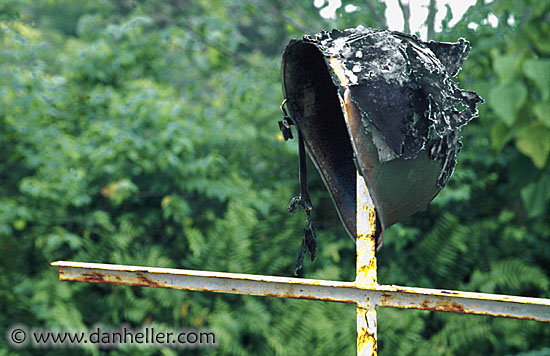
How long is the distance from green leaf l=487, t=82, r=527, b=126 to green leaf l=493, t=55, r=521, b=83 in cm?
4

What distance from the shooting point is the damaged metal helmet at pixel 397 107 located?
84cm

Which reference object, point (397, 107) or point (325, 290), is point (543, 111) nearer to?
point (397, 107)

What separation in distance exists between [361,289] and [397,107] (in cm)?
32

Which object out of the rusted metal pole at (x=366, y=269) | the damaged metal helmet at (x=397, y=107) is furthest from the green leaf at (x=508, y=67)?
the rusted metal pole at (x=366, y=269)

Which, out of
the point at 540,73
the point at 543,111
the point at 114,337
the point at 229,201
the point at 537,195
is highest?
the point at 540,73

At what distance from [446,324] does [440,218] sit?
0.69m

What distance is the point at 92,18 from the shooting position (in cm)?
385

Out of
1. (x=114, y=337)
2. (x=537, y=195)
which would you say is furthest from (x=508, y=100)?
(x=114, y=337)

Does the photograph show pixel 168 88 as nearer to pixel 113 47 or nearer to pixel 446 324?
pixel 113 47

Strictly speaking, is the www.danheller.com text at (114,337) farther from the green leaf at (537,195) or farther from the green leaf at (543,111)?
the green leaf at (543,111)

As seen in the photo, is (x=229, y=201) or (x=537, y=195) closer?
(x=537, y=195)

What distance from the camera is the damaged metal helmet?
843mm

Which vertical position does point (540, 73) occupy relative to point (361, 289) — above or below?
above

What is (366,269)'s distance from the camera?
0.90m
